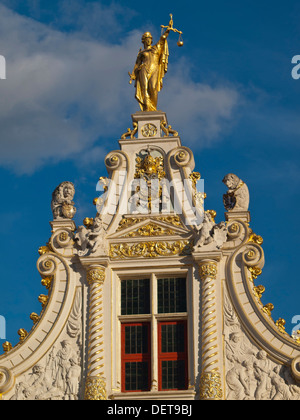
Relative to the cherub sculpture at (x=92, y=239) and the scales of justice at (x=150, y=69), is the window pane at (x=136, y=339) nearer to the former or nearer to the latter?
the cherub sculpture at (x=92, y=239)

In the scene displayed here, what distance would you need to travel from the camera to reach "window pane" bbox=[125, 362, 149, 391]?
111ft

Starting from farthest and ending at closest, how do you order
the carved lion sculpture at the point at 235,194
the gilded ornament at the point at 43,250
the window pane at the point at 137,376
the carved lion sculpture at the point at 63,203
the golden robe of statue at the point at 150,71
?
the golden robe of statue at the point at 150,71 < the carved lion sculpture at the point at 63,203 < the gilded ornament at the point at 43,250 < the carved lion sculpture at the point at 235,194 < the window pane at the point at 137,376

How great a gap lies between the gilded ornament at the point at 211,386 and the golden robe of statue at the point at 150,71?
7369 millimetres

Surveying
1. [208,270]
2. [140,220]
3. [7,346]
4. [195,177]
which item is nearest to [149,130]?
[195,177]

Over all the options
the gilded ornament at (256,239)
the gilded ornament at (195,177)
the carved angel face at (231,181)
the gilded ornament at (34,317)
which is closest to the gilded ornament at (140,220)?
the gilded ornament at (195,177)

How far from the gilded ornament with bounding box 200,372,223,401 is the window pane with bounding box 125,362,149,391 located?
4.80 feet

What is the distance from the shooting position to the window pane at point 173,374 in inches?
1328

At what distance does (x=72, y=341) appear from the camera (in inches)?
1353

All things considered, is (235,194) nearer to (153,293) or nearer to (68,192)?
(153,293)

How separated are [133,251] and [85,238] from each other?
122cm
